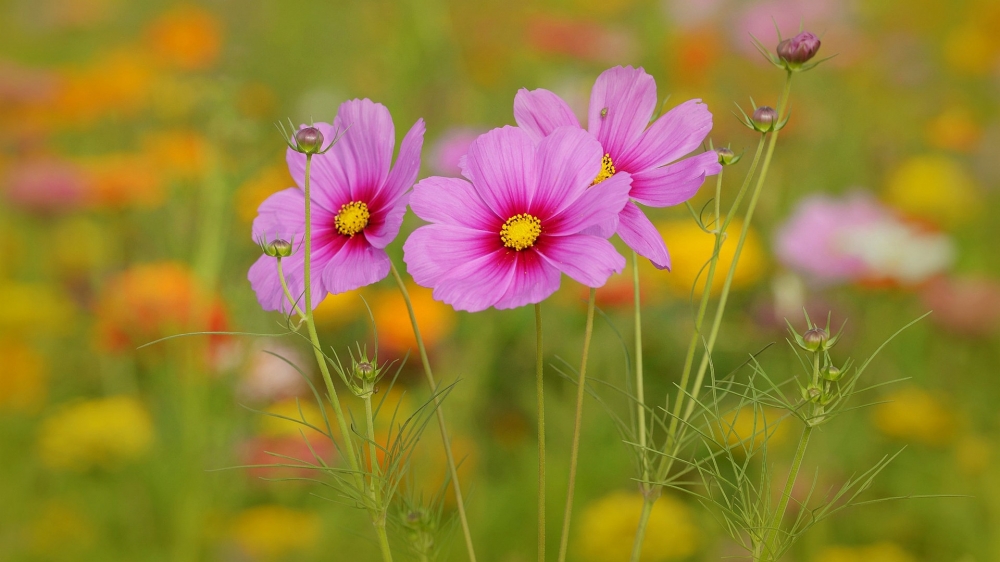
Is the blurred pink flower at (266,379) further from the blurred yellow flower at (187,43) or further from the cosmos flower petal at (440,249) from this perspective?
the blurred yellow flower at (187,43)

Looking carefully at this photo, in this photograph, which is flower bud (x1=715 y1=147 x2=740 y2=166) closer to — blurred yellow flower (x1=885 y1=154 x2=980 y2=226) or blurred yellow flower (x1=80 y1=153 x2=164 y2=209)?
blurred yellow flower (x1=80 y1=153 x2=164 y2=209)

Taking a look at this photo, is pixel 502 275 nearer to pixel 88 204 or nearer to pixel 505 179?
pixel 505 179

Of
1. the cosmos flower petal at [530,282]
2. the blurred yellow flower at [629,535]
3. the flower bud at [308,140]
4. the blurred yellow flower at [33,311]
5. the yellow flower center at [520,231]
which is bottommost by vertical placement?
the blurred yellow flower at [629,535]

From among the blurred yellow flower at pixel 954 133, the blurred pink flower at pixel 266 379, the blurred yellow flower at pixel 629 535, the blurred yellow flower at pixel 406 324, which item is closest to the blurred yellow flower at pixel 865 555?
the blurred yellow flower at pixel 629 535

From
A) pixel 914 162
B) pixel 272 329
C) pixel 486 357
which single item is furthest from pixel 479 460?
pixel 914 162

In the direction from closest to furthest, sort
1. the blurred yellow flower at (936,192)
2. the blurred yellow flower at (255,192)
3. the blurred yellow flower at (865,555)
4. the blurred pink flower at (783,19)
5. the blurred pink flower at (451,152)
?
1. the blurred yellow flower at (865,555)
2. the blurred pink flower at (451,152)
3. the blurred yellow flower at (255,192)
4. the blurred yellow flower at (936,192)
5. the blurred pink flower at (783,19)

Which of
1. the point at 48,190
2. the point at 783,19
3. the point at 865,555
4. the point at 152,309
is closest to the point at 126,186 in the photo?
the point at 48,190

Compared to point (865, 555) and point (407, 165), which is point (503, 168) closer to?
point (407, 165)
